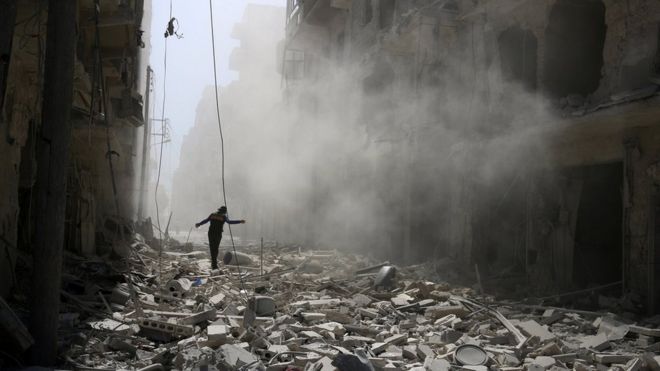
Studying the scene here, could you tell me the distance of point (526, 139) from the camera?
1191cm

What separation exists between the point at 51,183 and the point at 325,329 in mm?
3966

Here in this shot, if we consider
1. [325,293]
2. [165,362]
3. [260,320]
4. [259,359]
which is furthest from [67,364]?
[325,293]

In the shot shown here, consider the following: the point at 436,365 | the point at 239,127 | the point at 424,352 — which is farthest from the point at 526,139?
the point at 239,127

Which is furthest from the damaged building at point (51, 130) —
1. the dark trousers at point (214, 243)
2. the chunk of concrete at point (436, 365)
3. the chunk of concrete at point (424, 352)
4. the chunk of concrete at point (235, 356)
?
the chunk of concrete at point (424, 352)

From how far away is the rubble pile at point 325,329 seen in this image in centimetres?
606

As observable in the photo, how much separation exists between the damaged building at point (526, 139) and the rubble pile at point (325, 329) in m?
2.50

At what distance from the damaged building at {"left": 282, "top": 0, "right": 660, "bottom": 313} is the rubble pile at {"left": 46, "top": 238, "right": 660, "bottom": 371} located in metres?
2.50

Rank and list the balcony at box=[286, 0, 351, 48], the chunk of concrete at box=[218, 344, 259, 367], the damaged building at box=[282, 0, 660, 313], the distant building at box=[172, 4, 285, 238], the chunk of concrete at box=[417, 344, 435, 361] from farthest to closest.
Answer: the distant building at box=[172, 4, 285, 238] < the balcony at box=[286, 0, 351, 48] < the damaged building at box=[282, 0, 660, 313] < the chunk of concrete at box=[417, 344, 435, 361] < the chunk of concrete at box=[218, 344, 259, 367]

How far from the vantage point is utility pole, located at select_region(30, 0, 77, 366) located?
5363 mm

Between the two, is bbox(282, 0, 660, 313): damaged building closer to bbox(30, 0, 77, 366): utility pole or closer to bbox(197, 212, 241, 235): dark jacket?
bbox(197, 212, 241, 235): dark jacket

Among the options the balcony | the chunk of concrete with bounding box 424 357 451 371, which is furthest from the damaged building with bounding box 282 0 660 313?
the balcony

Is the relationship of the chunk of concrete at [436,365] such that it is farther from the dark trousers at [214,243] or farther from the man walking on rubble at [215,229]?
the dark trousers at [214,243]

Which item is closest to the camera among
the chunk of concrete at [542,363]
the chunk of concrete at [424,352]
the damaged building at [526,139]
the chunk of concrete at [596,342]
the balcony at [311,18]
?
the chunk of concrete at [542,363]

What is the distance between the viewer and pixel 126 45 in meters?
12.7
